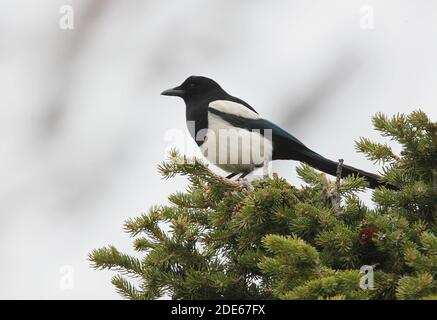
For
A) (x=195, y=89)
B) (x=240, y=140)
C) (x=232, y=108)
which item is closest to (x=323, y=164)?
(x=240, y=140)

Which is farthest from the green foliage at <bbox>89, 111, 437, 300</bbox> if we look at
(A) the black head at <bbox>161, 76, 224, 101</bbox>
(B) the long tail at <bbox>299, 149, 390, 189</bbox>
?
(A) the black head at <bbox>161, 76, 224, 101</bbox>

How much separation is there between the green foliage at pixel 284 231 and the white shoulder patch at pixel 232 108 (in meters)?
2.13

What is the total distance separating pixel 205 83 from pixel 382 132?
2.87m

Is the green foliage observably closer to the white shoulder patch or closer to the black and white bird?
the black and white bird

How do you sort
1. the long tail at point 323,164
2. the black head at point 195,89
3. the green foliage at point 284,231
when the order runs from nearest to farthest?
the green foliage at point 284,231, the long tail at point 323,164, the black head at point 195,89

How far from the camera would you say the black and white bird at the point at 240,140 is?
5.55 meters

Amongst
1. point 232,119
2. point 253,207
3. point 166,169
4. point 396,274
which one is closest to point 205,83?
point 232,119

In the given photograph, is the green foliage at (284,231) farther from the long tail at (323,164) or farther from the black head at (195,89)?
the black head at (195,89)

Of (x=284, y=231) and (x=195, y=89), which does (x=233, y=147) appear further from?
(x=284, y=231)

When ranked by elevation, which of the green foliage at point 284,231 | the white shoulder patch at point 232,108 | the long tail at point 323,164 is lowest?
the green foliage at point 284,231

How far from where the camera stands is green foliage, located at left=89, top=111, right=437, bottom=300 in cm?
288

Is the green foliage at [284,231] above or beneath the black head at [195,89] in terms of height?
beneath

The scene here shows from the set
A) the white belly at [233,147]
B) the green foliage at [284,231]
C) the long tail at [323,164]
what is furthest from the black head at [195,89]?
the green foliage at [284,231]

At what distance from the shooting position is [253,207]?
10.7 feet
